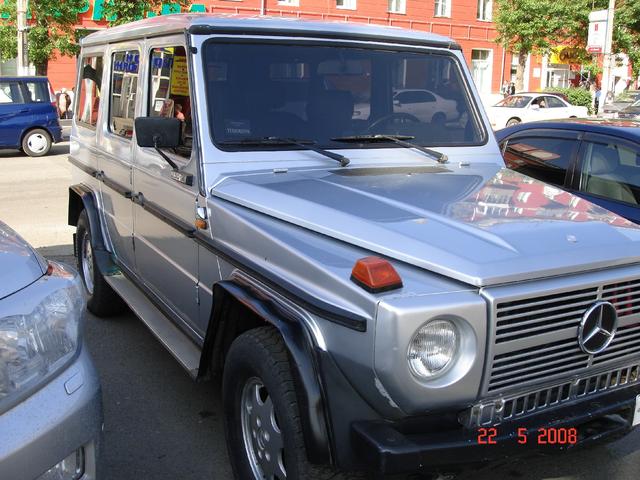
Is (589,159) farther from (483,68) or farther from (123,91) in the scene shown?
(483,68)

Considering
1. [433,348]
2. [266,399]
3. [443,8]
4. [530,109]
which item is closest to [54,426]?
[266,399]

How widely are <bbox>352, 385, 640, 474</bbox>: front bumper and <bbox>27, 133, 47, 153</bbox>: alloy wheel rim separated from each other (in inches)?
631

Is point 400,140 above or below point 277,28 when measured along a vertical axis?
below

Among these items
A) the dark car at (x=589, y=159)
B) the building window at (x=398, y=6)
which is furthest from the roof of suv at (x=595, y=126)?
the building window at (x=398, y=6)

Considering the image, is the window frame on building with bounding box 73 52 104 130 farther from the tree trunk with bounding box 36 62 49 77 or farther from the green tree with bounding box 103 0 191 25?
the tree trunk with bounding box 36 62 49 77

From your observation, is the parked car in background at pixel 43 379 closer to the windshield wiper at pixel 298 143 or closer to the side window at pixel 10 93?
the windshield wiper at pixel 298 143

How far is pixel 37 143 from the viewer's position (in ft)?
54.7

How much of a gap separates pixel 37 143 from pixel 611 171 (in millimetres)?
14426

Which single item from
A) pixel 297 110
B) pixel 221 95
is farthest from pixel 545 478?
pixel 221 95

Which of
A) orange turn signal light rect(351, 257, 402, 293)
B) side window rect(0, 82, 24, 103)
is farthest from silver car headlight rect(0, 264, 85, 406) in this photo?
side window rect(0, 82, 24, 103)

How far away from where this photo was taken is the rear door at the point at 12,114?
16047mm

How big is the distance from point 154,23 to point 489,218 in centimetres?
251

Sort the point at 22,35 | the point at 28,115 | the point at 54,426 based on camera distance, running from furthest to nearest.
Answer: the point at 22,35 → the point at 28,115 → the point at 54,426
